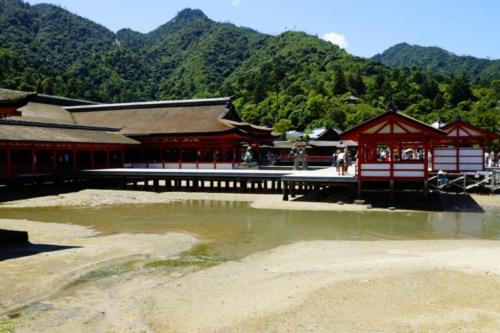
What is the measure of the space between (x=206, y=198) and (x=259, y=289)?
57.1ft

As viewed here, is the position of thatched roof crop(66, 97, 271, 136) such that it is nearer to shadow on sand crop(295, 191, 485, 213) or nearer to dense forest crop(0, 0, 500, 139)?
shadow on sand crop(295, 191, 485, 213)

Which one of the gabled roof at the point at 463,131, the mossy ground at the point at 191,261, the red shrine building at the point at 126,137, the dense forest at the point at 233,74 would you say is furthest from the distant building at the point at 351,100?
the mossy ground at the point at 191,261

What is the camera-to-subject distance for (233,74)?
4606 inches

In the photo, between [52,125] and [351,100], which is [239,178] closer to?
[52,125]

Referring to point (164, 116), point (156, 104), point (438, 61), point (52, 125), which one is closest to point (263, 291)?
point (52, 125)

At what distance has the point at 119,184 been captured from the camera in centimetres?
3206

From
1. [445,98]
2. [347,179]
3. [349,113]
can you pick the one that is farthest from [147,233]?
[445,98]

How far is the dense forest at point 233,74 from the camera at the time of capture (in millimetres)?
78375

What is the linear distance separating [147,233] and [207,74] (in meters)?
97.8

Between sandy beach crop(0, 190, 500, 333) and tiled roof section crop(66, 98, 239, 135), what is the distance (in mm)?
21598

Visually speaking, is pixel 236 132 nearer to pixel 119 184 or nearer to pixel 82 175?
pixel 119 184

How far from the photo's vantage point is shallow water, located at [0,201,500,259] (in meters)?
15.4

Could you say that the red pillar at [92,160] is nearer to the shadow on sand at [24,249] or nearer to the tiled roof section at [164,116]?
the tiled roof section at [164,116]

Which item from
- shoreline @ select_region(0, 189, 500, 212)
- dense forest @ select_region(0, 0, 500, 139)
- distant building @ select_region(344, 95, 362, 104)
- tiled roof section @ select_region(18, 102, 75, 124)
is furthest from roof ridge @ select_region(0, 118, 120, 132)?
distant building @ select_region(344, 95, 362, 104)
